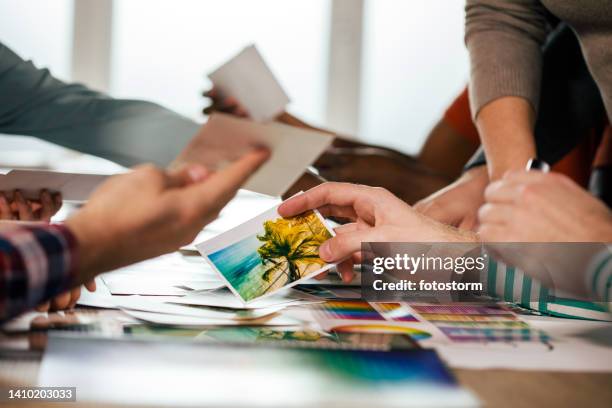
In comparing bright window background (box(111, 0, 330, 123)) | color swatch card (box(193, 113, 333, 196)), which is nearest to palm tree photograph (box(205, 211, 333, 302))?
color swatch card (box(193, 113, 333, 196))

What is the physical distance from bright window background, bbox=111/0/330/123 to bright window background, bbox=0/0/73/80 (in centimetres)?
32

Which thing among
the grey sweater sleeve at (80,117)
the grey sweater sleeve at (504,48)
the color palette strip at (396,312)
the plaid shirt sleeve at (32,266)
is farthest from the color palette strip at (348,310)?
the grey sweater sleeve at (80,117)

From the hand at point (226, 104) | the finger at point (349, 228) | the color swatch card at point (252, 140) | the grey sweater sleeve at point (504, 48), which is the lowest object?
the finger at point (349, 228)

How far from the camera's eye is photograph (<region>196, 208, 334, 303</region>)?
77 cm

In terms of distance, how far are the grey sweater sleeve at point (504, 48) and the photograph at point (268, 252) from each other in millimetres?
521

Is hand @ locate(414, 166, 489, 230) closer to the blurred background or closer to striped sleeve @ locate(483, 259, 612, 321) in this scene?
striped sleeve @ locate(483, 259, 612, 321)

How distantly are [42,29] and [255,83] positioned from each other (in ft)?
12.7

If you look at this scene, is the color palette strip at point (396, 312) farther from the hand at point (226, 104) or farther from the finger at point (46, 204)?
the finger at point (46, 204)

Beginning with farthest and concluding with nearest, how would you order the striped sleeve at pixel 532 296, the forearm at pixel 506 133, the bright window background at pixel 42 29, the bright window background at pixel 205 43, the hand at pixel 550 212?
the bright window background at pixel 205 43, the bright window background at pixel 42 29, the forearm at pixel 506 133, the striped sleeve at pixel 532 296, the hand at pixel 550 212

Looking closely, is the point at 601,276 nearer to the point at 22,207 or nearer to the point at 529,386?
the point at 529,386

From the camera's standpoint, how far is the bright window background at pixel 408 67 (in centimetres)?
399

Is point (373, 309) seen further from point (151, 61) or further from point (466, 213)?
point (151, 61)

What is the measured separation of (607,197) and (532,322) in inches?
43.3

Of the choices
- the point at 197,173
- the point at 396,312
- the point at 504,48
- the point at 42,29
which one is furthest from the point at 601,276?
the point at 42,29
